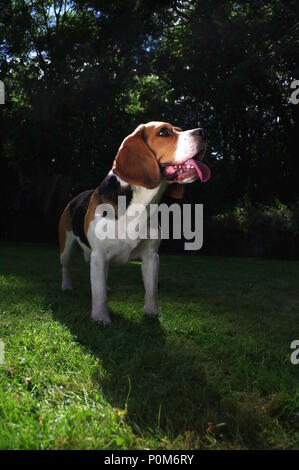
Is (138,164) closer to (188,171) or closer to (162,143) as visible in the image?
(162,143)

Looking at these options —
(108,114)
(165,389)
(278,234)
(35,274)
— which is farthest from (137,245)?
(108,114)

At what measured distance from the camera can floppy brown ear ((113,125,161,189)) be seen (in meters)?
3.24

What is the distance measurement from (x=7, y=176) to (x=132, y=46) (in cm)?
785

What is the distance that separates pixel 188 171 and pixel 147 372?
5.13 ft

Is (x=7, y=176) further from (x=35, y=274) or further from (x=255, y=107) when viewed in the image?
(x=35, y=274)

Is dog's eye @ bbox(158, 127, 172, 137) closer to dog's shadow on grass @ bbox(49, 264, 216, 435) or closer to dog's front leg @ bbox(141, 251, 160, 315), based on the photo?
dog's front leg @ bbox(141, 251, 160, 315)

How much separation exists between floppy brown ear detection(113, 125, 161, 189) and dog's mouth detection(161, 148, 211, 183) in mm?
90

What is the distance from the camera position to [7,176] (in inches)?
733

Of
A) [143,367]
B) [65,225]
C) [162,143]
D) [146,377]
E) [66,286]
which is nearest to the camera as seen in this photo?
[146,377]

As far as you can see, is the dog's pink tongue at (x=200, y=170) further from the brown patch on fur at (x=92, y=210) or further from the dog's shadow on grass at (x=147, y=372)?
the dog's shadow on grass at (x=147, y=372)

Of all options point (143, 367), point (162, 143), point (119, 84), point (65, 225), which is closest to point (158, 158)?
point (162, 143)

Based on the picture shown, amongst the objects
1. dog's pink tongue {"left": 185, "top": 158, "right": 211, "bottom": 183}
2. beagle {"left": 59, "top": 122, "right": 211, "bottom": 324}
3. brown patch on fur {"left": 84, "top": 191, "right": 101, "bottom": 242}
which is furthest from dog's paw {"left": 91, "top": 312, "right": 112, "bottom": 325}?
dog's pink tongue {"left": 185, "top": 158, "right": 211, "bottom": 183}

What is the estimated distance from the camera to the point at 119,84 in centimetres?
1625

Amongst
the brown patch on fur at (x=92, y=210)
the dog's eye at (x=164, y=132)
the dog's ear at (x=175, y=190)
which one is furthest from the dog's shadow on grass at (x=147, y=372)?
the dog's eye at (x=164, y=132)
